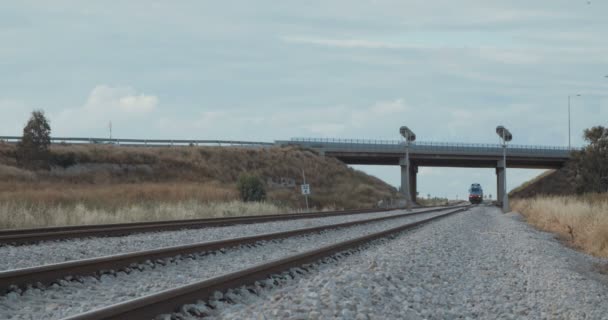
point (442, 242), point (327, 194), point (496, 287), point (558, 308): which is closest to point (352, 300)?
point (558, 308)

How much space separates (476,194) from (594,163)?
78.8ft

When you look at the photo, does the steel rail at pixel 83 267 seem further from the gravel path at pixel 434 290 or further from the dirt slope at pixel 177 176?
the dirt slope at pixel 177 176

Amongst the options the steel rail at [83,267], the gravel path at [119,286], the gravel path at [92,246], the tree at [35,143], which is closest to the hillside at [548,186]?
the tree at [35,143]

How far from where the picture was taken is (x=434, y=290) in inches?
407

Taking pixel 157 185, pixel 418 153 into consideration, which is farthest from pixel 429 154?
pixel 157 185

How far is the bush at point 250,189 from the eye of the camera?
47281 mm

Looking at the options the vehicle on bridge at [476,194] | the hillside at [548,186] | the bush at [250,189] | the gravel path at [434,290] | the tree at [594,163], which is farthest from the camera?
the hillside at [548,186]

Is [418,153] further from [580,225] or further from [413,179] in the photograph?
[580,225]

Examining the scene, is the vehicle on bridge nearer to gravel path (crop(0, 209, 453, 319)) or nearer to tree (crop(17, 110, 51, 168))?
Result: tree (crop(17, 110, 51, 168))

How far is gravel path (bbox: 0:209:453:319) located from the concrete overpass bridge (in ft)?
210

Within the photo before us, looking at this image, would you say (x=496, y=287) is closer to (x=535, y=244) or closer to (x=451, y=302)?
(x=451, y=302)

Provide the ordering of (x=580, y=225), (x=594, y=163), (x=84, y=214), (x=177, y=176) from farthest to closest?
(x=594, y=163)
(x=177, y=176)
(x=84, y=214)
(x=580, y=225)

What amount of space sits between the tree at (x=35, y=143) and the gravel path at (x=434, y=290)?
1812 inches

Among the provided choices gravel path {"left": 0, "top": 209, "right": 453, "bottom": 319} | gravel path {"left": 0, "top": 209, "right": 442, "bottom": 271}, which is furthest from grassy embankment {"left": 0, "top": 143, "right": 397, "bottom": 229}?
gravel path {"left": 0, "top": 209, "right": 453, "bottom": 319}
